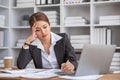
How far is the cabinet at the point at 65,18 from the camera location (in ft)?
12.6

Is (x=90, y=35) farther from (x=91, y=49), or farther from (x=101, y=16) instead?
(x=91, y=49)

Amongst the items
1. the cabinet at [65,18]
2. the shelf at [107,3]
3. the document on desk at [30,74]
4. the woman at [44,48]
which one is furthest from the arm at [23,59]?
the shelf at [107,3]

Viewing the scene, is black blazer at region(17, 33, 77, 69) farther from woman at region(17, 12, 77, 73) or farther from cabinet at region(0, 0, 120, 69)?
cabinet at region(0, 0, 120, 69)

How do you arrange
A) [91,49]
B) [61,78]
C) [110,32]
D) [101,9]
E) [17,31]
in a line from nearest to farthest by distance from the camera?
[61,78] → [91,49] → [110,32] → [101,9] → [17,31]

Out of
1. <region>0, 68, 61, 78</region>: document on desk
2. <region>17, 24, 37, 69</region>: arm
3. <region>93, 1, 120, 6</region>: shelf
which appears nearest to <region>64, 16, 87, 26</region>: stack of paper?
<region>93, 1, 120, 6</region>: shelf

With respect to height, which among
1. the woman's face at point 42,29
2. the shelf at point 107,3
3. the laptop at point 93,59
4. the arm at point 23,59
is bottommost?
the arm at point 23,59

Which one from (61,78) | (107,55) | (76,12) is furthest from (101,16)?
(61,78)

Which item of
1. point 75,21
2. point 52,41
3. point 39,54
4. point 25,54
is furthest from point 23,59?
point 75,21

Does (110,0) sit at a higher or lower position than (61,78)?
higher

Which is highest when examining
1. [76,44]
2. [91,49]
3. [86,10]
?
[86,10]

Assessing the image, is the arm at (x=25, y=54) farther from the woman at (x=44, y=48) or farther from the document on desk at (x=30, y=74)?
the document on desk at (x=30, y=74)

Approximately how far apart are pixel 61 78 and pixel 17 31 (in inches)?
123

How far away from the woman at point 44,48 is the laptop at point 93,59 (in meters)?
0.70

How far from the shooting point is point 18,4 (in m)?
4.30
